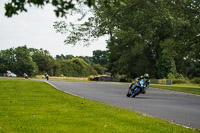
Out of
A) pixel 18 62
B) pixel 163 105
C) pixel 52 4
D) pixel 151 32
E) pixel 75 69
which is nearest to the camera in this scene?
pixel 52 4

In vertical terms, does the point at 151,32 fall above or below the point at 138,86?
above

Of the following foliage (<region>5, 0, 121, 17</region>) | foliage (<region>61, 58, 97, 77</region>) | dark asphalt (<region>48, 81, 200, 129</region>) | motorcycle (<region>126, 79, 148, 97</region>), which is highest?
foliage (<region>61, 58, 97, 77</region>)

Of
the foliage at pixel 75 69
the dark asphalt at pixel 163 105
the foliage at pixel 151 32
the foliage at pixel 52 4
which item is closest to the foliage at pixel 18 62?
the foliage at pixel 75 69

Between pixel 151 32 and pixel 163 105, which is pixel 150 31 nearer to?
pixel 151 32

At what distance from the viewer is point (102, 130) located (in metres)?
7.94

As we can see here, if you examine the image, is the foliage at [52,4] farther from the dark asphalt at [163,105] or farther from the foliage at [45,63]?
the foliage at [45,63]

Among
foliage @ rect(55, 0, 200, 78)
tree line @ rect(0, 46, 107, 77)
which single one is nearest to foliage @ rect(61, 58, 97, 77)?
tree line @ rect(0, 46, 107, 77)

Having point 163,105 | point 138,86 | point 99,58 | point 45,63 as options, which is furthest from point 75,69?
point 163,105

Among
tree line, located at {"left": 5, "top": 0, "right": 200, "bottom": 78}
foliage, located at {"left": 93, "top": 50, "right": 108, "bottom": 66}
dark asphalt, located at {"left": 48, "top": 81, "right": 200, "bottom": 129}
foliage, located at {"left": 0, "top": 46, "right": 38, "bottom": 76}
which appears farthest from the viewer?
foliage, located at {"left": 93, "top": 50, "right": 108, "bottom": 66}

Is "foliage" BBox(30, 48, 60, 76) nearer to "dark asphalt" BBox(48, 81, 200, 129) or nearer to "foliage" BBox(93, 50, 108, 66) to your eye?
"foliage" BBox(93, 50, 108, 66)

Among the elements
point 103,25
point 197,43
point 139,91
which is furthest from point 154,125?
point 103,25

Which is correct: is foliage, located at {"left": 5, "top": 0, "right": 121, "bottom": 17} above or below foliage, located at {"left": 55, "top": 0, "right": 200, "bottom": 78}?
below

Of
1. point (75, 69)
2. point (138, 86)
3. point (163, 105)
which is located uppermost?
point (75, 69)

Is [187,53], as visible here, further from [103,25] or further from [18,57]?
[18,57]
